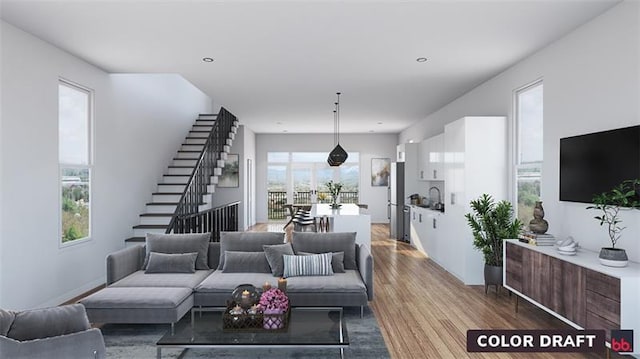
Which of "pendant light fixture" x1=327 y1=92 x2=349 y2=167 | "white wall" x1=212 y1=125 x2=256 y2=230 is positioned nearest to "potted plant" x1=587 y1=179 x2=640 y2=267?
"pendant light fixture" x1=327 y1=92 x2=349 y2=167

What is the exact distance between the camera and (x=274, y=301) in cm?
317

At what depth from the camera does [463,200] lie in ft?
18.7

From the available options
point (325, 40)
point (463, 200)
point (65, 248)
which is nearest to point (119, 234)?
point (65, 248)

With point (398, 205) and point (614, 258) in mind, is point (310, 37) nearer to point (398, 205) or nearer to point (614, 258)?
point (614, 258)

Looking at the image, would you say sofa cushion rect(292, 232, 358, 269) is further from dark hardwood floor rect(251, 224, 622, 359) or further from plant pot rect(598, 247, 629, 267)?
plant pot rect(598, 247, 629, 267)

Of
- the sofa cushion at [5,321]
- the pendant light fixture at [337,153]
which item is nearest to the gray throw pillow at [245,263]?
the sofa cushion at [5,321]

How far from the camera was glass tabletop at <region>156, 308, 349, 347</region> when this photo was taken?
9.41 ft

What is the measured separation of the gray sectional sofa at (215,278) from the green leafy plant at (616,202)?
7.01 ft

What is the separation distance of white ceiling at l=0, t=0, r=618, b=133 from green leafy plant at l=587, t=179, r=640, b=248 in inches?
62.9

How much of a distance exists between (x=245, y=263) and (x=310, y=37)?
260 cm

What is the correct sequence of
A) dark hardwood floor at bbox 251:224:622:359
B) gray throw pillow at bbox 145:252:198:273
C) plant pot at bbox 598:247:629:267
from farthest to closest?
gray throw pillow at bbox 145:252:198:273, dark hardwood floor at bbox 251:224:622:359, plant pot at bbox 598:247:629:267

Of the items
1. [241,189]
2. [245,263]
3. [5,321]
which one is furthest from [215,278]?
[241,189]

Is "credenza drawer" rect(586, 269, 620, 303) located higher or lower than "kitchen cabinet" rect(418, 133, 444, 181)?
lower

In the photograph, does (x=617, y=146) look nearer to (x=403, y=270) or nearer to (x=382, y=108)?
(x=403, y=270)
